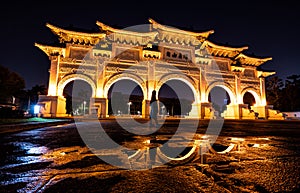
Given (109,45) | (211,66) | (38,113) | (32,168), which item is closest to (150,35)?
(109,45)

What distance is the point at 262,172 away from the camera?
1.35 m

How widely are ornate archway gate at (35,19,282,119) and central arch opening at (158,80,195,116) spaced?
2837 millimetres

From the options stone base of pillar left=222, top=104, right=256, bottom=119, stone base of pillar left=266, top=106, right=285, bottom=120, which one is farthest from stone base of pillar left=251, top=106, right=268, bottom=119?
stone base of pillar left=222, top=104, right=256, bottom=119

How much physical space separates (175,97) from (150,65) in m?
10.7

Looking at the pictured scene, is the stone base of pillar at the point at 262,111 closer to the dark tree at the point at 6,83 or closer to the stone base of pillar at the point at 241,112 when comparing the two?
the stone base of pillar at the point at 241,112

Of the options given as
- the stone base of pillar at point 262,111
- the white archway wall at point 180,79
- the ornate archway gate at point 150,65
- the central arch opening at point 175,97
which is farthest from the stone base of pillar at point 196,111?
the stone base of pillar at point 262,111

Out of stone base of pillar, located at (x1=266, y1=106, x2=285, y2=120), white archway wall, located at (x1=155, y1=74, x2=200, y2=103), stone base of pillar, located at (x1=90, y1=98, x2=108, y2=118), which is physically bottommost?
stone base of pillar, located at (x1=266, y1=106, x2=285, y2=120)

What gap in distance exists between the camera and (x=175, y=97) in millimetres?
27422

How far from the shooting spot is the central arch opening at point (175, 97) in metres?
22.7

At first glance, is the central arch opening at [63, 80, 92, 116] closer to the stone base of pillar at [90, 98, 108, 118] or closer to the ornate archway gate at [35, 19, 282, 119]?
the ornate archway gate at [35, 19, 282, 119]

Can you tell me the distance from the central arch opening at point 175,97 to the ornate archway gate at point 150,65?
284 centimetres

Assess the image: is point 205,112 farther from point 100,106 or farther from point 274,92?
point 274,92

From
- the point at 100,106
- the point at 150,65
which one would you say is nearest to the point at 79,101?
the point at 100,106

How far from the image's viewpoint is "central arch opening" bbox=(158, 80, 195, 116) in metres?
22.7
